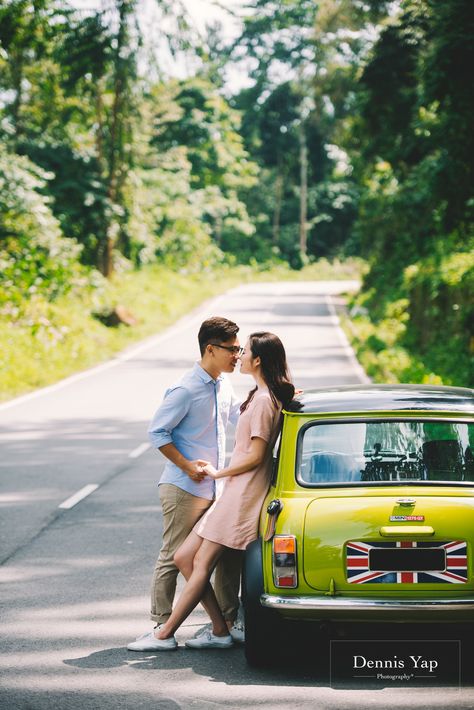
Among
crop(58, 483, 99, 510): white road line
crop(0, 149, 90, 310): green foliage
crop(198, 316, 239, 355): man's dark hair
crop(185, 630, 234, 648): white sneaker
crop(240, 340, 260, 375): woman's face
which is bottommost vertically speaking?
crop(58, 483, 99, 510): white road line

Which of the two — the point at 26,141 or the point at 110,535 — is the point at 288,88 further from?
the point at 110,535

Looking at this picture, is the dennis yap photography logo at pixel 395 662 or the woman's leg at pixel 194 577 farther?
the woman's leg at pixel 194 577

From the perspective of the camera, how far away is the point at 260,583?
5.12m

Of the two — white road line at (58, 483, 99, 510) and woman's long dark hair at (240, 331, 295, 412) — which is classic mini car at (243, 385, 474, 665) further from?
white road line at (58, 483, 99, 510)

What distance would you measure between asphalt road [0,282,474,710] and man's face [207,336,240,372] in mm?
1491

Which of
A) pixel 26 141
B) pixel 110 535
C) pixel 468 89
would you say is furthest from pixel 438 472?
pixel 26 141

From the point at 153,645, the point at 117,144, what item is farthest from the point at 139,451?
the point at 117,144

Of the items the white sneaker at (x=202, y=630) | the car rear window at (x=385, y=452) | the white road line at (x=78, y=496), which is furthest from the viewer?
the white road line at (x=78, y=496)

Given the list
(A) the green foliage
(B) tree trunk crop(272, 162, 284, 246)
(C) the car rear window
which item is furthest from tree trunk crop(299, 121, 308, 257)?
(C) the car rear window

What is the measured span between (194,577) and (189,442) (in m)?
0.70

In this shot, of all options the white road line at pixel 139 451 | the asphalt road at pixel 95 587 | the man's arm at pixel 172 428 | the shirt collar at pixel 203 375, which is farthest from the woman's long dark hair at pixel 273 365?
the white road line at pixel 139 451

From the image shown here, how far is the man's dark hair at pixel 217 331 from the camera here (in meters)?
5.56

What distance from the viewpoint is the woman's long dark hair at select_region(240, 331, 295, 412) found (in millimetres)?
5504

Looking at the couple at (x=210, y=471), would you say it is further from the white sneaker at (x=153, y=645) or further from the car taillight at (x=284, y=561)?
the car taillight at (x=284, y=561)
